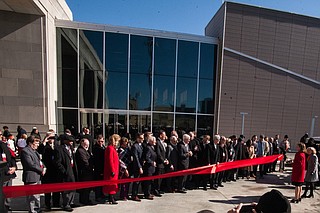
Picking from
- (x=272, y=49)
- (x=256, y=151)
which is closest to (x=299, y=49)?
(x=272, y=49)

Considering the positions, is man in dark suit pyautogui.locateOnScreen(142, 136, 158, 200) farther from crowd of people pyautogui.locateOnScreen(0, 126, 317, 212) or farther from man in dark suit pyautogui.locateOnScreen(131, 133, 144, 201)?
man in dark suit pyautogui.locateOnScreen(131, 133, 144, 201)

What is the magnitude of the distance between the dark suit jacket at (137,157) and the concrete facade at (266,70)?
31.4ft

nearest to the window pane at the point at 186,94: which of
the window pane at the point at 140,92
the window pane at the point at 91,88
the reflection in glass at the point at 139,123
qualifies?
the window pane at the point at 140,92

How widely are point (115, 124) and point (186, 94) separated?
18.0ft

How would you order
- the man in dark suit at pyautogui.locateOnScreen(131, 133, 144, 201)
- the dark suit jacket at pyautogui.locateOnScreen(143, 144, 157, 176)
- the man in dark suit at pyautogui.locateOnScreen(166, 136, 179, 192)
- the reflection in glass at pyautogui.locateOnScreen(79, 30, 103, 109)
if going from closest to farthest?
the man in dark suit at pyautogui.locateOnScreen(131, 133, 144, 201)
the dark suit jacket at pyautogui.locateOnScreen(143, 144, 157, 176)
the man in dark suit at pyautogui.locateOnScreen(166, 136, 179, 192)
the reflection in glass at pyautogui.locateOnScreen(79, 30, 103, 109)

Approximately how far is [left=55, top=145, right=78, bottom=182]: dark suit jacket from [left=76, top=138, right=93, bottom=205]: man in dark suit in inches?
7.3

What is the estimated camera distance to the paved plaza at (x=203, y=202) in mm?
4238

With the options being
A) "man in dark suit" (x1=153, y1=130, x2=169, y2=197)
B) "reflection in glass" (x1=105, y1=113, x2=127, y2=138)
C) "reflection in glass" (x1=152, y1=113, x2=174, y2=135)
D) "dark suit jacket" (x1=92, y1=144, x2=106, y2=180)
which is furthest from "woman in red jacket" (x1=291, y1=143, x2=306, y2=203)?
"reflection in glass" (x1=105, y1=113, x2=127, y2=138)

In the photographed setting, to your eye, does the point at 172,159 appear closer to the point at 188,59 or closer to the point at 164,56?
the point at 164,56

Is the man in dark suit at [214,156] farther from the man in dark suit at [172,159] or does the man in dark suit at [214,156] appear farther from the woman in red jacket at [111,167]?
the woman in red jacket at [111,167]

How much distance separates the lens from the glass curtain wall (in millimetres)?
11578

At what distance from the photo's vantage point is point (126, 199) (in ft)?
15.6

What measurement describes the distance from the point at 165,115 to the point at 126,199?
8.40 m

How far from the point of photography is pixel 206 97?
13453 mm
